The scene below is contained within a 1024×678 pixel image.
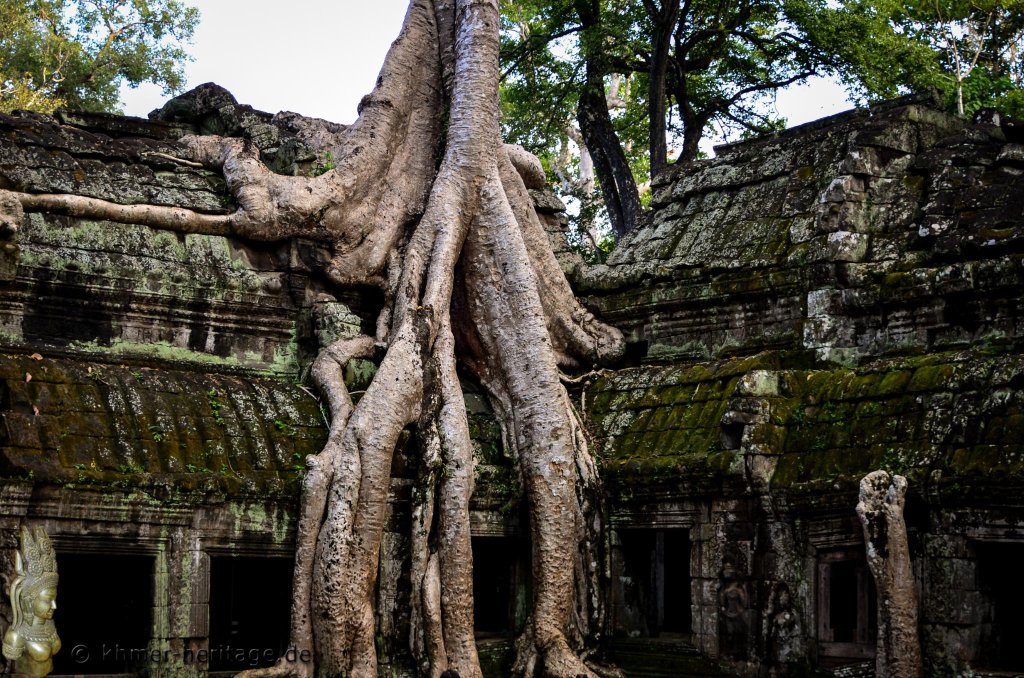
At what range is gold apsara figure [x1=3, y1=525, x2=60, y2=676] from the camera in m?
9.23

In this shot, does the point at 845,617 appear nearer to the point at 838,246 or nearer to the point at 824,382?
the point at 824,382

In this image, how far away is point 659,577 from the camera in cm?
1362

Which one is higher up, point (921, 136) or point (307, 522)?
point (921, 136)

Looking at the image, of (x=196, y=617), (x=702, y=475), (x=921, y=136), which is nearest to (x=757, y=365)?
(x=702, y=475)

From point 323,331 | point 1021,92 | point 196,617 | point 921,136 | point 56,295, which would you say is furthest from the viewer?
point 1021,92

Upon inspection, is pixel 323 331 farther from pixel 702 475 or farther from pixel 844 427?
pixel 844 427

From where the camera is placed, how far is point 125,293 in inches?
440

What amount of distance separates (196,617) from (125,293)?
249 cm

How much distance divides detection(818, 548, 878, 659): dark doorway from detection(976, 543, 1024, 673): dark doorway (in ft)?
3.00

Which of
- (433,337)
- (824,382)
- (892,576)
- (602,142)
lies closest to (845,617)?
(892,576)

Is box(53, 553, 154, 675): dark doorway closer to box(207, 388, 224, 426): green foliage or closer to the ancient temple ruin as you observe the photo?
the ancient temple ruin

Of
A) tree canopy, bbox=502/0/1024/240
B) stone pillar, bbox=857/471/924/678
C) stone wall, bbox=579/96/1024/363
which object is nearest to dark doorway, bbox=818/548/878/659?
stone pillar, bbox=857/471/924/678

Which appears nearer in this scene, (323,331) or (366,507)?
(366,507)

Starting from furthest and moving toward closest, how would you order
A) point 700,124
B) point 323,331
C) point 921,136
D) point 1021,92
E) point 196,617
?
1. point 700,124
2. point 1021,92
3. point 921,136
4. point 323,331
5. point 196,617
